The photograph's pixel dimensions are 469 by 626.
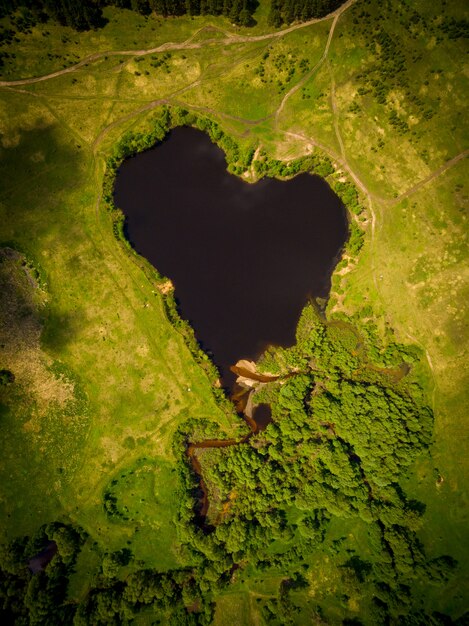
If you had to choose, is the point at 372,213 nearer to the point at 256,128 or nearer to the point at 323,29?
the point at 256,128

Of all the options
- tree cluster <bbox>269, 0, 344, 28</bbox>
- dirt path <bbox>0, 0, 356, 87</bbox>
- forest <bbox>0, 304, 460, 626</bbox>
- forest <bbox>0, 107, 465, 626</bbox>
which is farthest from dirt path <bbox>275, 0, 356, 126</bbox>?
forest <bbox>0, 304, 460, 626</bbox>

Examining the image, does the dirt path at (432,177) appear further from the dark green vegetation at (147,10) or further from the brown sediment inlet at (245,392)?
the brown sediment inlet at (245,392)

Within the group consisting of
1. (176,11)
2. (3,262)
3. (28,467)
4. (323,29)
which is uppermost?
(323,29)

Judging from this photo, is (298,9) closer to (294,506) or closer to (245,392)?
(245,392)

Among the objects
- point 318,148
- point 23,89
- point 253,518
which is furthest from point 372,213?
point 23,89

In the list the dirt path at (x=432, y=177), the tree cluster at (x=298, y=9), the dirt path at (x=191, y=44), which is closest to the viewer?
the tree cluster at (x=298, y=9)

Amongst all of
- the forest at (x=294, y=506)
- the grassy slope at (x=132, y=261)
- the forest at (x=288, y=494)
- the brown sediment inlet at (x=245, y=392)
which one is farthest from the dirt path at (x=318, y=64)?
the brown sediment inlet at (x=245, y=392)

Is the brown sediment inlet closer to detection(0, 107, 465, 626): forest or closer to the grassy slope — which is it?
detection(0, 107, 465, 626): forest

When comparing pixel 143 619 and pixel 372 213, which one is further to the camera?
pixel 372 213
